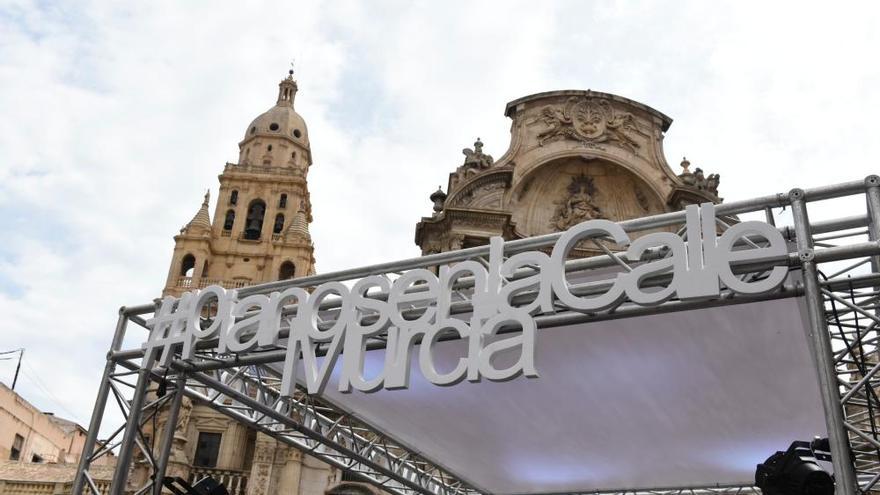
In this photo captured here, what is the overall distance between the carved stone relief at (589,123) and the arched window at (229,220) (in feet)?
88.5

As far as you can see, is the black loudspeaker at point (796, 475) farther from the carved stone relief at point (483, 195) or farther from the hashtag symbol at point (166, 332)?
the carved stone relief at point (483, 195)

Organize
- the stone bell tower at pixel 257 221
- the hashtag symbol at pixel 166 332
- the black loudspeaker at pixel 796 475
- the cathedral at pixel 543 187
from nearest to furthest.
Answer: the black loudspeaker at pixel 796 475 < the hashtag symbol at pixel 166 332 < the cathedral at pixel 543 187 < the stone bell tower at pixel 257 221

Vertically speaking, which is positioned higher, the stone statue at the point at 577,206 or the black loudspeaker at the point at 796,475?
the stone statue at the point at 577,206

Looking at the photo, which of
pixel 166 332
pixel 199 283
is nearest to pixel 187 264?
pixel 199 283

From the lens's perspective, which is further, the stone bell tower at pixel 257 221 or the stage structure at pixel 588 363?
the stone bell tower at pixel 257 221

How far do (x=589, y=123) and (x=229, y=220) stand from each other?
28.3 meters

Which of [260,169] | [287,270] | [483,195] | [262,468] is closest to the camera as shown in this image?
[483,195]

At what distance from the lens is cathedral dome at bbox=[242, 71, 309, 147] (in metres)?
54.2

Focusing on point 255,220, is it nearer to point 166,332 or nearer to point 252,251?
point 252,251

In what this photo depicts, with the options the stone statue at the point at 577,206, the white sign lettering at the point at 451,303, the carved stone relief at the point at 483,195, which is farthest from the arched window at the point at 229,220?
the white sign lettering at the point at 451,303

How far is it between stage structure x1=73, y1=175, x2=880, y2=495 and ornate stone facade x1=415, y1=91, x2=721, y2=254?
427 inches

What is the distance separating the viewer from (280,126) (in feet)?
180

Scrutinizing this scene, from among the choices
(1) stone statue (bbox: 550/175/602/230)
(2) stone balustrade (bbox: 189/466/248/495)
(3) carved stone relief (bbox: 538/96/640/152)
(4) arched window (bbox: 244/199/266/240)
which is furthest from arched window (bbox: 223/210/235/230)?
(1) stone statue (bbox: 550/175/602/230)

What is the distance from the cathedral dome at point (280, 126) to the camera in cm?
5419
